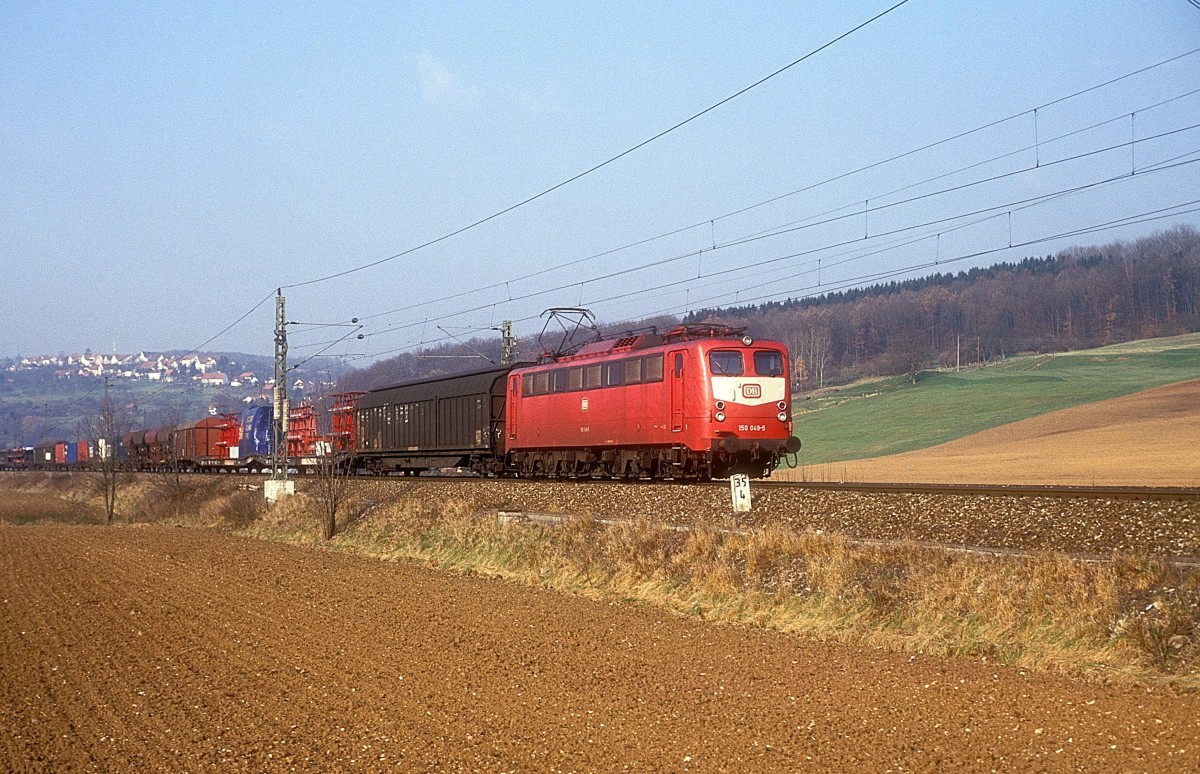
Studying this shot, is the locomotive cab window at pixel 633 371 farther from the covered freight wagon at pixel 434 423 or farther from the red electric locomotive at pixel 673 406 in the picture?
the covered freight wagon at pixel 434 423

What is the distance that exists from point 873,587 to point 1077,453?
37881 millimetres

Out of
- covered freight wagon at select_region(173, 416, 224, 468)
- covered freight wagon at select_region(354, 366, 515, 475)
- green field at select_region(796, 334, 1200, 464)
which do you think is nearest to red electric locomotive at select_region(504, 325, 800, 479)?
covered freight wagon at select_region(354, 366, 515, 475)

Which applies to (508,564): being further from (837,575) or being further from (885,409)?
(885,409)

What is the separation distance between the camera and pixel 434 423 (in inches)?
1684

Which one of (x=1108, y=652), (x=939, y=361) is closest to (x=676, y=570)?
(x=1108, y=652)

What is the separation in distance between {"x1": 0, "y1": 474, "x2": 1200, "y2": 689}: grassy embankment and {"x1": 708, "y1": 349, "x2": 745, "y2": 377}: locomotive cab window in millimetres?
6337

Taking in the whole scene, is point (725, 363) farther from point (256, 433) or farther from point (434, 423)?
point (256, 433)

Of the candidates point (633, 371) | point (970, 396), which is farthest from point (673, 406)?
point (970, 396)

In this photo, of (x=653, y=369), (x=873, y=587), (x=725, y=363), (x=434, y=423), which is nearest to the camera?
(x=873, y=587)

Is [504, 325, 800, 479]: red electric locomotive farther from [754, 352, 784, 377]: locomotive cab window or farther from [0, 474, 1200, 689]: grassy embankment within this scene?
[0, 474, 1200, 689]: grassy embankment

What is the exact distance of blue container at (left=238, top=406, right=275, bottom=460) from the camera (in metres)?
63.1

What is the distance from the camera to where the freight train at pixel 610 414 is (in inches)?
1079

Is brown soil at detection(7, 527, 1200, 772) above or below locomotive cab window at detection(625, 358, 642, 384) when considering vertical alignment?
below

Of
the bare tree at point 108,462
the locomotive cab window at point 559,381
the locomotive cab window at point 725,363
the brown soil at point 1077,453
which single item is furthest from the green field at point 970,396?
the bare tree at point 108,462
